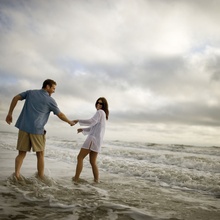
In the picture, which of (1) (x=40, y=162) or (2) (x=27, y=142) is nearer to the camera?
(2) (x=27, y=142)

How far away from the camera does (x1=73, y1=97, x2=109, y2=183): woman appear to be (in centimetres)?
571

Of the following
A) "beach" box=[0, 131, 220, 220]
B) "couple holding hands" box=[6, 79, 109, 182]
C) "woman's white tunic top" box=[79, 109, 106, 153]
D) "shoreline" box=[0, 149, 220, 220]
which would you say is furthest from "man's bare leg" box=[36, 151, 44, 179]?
"woman's white tunic top" box=[79, 109, 106, 153]

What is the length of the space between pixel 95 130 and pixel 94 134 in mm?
105

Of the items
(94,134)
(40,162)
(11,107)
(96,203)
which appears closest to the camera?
(96,203)

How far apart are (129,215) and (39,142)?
8.71 ft

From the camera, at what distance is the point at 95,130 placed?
5.83 m

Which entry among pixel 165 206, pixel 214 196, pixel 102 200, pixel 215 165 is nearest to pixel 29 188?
pixel 102 200

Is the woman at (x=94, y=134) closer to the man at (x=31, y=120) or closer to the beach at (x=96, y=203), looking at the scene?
the beach at (x=96, y=203)

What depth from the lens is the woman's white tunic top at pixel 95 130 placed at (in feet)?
18.7

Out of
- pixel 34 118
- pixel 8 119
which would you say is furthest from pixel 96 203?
pixel 8 119

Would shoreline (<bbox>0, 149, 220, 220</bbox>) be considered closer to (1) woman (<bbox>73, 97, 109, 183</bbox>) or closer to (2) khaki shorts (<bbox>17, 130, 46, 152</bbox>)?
(2) khaki shorts (<bbox>17, 130, 46, 152</bbox>)

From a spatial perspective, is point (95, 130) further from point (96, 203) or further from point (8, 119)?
point (96, 203)

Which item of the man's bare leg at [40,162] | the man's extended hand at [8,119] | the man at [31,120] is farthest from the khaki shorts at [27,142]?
the man's extended hand at [8,119]

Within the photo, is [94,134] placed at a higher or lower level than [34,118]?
lower
